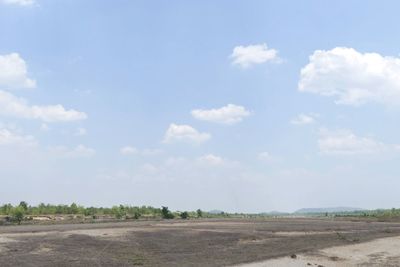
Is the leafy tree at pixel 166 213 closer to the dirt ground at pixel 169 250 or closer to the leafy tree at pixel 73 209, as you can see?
the leafy tree at pixel 73 209

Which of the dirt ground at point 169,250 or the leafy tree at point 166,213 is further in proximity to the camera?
the leafy tree at point 166,213

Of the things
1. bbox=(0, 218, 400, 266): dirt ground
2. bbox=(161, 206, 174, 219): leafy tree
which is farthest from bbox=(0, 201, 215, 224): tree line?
bbox=(0, 218, 400, 266): dirt ground

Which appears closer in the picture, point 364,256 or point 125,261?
point 125,261

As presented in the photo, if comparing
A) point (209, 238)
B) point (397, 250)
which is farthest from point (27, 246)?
point (397, 250)

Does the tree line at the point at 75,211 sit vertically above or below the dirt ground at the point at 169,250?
above

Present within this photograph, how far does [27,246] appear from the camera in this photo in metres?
32.5

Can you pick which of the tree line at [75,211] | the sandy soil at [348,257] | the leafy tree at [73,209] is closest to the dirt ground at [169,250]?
the sandy soil at [348,257]

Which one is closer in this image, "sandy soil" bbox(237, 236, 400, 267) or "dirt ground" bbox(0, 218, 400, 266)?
"dirt ground" bbox(0, 218, 400, 266)

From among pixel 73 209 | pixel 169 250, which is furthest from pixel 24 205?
pixel 169 250

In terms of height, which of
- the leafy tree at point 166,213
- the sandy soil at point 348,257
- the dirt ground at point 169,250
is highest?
the leafy tree at point 166,213

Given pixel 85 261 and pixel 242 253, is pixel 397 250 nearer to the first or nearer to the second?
pixel 242 253

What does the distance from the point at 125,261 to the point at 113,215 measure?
75.5m

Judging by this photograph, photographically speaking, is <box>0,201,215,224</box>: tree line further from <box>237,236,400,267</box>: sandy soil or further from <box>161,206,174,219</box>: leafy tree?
<box>237,236,400,267</box>: sandy soil

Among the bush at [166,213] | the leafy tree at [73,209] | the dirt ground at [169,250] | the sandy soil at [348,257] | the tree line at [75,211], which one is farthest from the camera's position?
the bush at [166,213]
